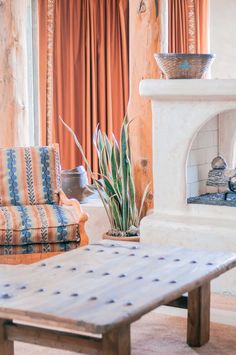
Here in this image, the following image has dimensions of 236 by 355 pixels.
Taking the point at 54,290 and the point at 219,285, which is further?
the point at 219,285

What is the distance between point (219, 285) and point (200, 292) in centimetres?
112

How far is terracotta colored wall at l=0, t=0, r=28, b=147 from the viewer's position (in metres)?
6.33

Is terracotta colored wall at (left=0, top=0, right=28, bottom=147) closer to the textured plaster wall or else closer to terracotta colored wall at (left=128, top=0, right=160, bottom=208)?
terracotta colored wall at (left=128, top=0, right=160, bottom=208)

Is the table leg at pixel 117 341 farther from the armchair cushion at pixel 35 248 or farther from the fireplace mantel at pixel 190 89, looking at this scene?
the fireplace mantel at pixel 190 89

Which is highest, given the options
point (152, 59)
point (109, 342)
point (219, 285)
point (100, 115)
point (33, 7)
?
point (33, 7)

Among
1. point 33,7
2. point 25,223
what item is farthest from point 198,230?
point 33,7

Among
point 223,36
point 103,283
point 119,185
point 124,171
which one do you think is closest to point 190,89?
point 124,171

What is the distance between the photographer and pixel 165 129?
5238 mm

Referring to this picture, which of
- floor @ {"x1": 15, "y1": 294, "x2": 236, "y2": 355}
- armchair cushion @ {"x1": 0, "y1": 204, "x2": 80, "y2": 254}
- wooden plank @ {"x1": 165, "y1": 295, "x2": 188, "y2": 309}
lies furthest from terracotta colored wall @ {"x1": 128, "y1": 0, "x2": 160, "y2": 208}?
wooden plank @ {"x1": 165, "y1": 295, "x2": 188, "y2": 309}

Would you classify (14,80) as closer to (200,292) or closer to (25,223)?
(25,223)

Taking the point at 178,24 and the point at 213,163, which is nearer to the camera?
the point at 213,163

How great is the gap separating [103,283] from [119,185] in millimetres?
2458

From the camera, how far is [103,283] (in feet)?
10.9

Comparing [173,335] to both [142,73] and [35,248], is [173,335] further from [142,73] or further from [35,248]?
[142,73]
